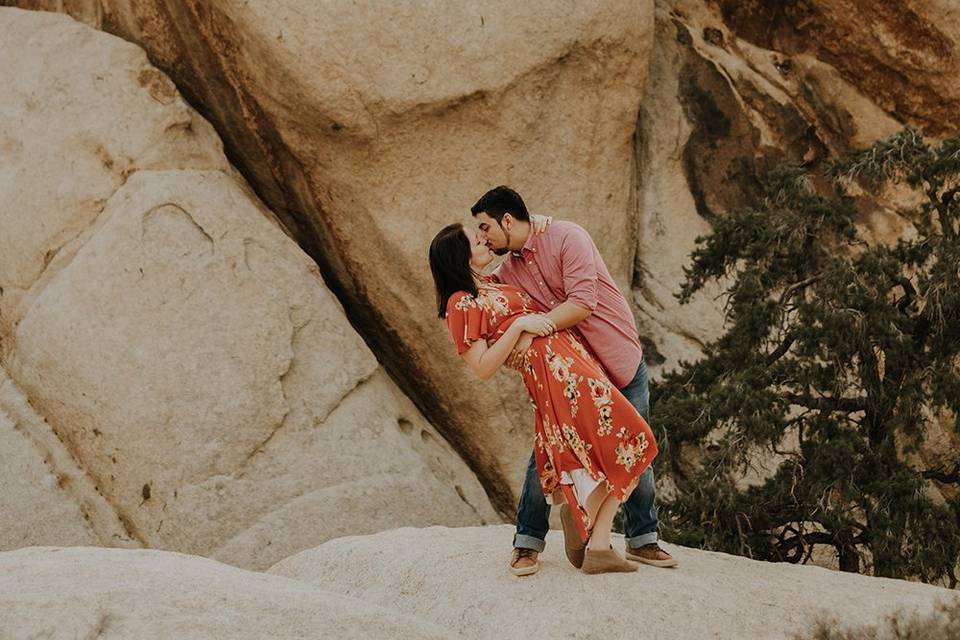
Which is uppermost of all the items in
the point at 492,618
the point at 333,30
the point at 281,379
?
the point at 333,30

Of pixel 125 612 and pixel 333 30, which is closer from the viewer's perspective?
pixel 125 612

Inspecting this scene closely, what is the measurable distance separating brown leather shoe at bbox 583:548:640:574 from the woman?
11cm

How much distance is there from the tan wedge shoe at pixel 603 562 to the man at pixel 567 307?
89 millimetres

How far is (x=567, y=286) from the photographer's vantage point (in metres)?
5.17

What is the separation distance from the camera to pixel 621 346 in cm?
532

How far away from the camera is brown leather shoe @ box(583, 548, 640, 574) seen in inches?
205

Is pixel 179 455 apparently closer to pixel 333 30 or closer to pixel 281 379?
pixel 281 379

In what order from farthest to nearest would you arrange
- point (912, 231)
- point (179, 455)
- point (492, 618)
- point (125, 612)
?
1. point (912, 231)
2. point (179, 455)
3. point (492, 618)
4. point (125, 612)

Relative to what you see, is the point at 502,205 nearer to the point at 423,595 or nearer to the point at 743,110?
the point at 423,595

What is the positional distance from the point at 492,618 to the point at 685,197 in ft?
20.3

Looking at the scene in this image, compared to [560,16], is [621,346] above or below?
below

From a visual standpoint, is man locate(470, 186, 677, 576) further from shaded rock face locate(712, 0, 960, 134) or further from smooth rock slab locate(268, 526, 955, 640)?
shaded rock face locate(712, 0, 960, 134)

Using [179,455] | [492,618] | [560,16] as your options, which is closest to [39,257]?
[179,455]

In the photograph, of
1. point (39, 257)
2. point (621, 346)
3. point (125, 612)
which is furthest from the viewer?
point (39, 257)
